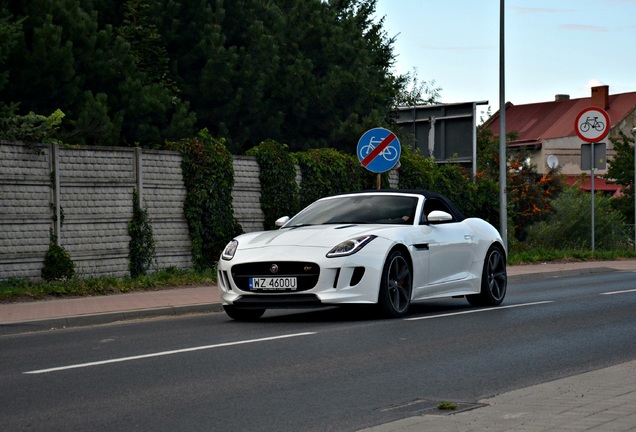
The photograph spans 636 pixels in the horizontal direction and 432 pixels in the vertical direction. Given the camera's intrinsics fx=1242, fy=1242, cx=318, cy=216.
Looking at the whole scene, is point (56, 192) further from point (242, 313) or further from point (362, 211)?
point (362, 211)

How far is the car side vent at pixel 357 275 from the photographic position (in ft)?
43.2

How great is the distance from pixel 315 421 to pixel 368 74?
35.0 metres

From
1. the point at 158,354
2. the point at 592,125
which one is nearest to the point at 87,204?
the point at 158,354

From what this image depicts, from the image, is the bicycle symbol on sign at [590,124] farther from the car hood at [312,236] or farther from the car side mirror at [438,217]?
the car hood at [312,236]

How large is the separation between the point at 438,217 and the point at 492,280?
1.91 m

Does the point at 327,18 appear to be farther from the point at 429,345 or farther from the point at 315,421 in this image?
the point at 315,421

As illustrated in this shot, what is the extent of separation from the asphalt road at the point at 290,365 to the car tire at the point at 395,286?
248 mm

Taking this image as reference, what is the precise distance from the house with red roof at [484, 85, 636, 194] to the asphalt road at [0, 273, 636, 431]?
247 ft

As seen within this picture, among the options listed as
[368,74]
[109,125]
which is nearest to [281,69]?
[368,74]

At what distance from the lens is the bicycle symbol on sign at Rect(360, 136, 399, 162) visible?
21156 millimetres

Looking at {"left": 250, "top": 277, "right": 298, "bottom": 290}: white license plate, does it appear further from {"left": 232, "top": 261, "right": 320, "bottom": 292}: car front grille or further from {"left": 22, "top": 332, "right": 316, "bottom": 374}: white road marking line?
{"left": 22, "top": 332, "right": 316, "bottom": 374}: white road marking line

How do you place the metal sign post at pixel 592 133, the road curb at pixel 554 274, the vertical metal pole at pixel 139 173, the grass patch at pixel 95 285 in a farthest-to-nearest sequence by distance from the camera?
the metal sign post at pixel 592 133 < the road curb at pixel 554 274 < the vertical metal pole at pixel 139 173 < the grass patch at pixel 95 285

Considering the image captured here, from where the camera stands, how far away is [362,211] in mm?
14711

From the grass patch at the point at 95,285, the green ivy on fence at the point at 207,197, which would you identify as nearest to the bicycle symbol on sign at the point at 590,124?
the green ivy on fence at the point at 207,197
